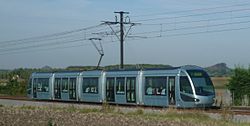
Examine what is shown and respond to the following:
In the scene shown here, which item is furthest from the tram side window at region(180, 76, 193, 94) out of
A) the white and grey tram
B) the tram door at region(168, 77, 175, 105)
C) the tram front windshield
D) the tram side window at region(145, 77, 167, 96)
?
the tram side window at region(145, 77, 167, 96)

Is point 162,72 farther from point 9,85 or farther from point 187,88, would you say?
point 9,85

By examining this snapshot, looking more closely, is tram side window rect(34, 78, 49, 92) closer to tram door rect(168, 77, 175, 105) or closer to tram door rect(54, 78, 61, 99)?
tram door rect(54, 78, 61, 99)

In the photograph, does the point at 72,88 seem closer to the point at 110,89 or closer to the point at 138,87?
the point at 110,89

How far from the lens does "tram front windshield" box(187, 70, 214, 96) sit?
29941mm

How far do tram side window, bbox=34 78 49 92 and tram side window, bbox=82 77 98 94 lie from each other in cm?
537

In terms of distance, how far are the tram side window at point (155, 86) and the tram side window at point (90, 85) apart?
222 inches

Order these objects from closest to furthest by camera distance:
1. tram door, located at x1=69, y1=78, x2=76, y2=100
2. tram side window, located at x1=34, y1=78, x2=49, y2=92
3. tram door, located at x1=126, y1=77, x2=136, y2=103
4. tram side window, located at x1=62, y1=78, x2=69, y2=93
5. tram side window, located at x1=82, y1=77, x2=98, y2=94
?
tram door, located at x1=126, y1=77, x2=136, y2=103 < tram side window, located at x1=82, y1=77, x2=98, y2=94 < tram door, located at x1=69, y1=78, x2=76, y2=100 < tram side window, located at x1=62, y1=78, x2=69, y2=93 < tram side window, located at x1=34, y1=78, x2=49, y2=92

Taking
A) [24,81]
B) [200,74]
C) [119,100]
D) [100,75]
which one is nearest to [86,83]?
[100,75]

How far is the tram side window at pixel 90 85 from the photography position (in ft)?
121

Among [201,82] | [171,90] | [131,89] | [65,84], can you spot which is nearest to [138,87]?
[131,89]

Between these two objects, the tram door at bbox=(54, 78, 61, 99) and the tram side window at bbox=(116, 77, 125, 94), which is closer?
the tram side window at bbox=(116, 77, 125, 94)

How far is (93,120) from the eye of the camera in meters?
21.2

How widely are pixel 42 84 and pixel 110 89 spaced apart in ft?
32.2

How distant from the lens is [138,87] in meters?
32.6
